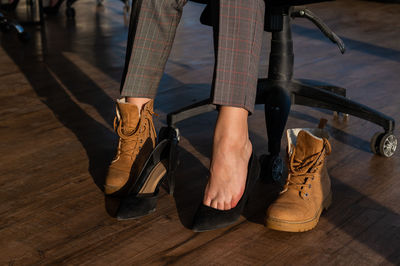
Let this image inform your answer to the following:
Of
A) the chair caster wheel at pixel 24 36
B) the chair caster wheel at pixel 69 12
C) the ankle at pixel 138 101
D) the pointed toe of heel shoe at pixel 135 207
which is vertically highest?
Answer: the ankle at pixel 138 101

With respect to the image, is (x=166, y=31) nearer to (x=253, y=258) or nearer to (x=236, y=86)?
(x=236, y=86)

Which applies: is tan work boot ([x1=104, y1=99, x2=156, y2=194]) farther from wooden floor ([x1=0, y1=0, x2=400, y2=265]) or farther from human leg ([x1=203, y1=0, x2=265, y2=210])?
human leg ([x1=203, y1=0, x2=265, y2=210])

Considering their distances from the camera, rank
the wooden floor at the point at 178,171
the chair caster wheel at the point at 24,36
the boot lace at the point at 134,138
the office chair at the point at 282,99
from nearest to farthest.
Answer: the wooden floor at the point at 178,171 < the boot lace at the point at 134,138 < the office chair at the point at 282,99 < the chair caster wheel at the point at 24,36

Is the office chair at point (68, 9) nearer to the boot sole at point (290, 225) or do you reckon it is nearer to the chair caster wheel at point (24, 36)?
the chair caster wheel at point (24, 36)

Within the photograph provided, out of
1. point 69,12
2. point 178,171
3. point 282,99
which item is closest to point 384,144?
point 282,99

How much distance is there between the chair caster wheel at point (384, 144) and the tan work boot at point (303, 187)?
0.34 metres

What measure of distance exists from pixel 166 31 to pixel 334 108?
53cm

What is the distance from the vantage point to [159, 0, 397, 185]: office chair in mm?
1304

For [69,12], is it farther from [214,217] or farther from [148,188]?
[214,217]

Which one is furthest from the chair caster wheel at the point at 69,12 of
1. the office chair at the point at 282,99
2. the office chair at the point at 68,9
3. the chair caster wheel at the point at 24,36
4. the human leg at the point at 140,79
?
the human leg at the point at 140,79

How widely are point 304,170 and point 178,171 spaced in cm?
35

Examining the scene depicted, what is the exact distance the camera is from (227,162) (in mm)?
1058

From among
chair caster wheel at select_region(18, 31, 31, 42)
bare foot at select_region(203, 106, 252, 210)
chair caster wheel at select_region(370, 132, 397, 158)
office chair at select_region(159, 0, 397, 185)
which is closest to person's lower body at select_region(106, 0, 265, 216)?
bare foot at select_region(203, 106, 252, 210)

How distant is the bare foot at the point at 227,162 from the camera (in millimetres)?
1047
